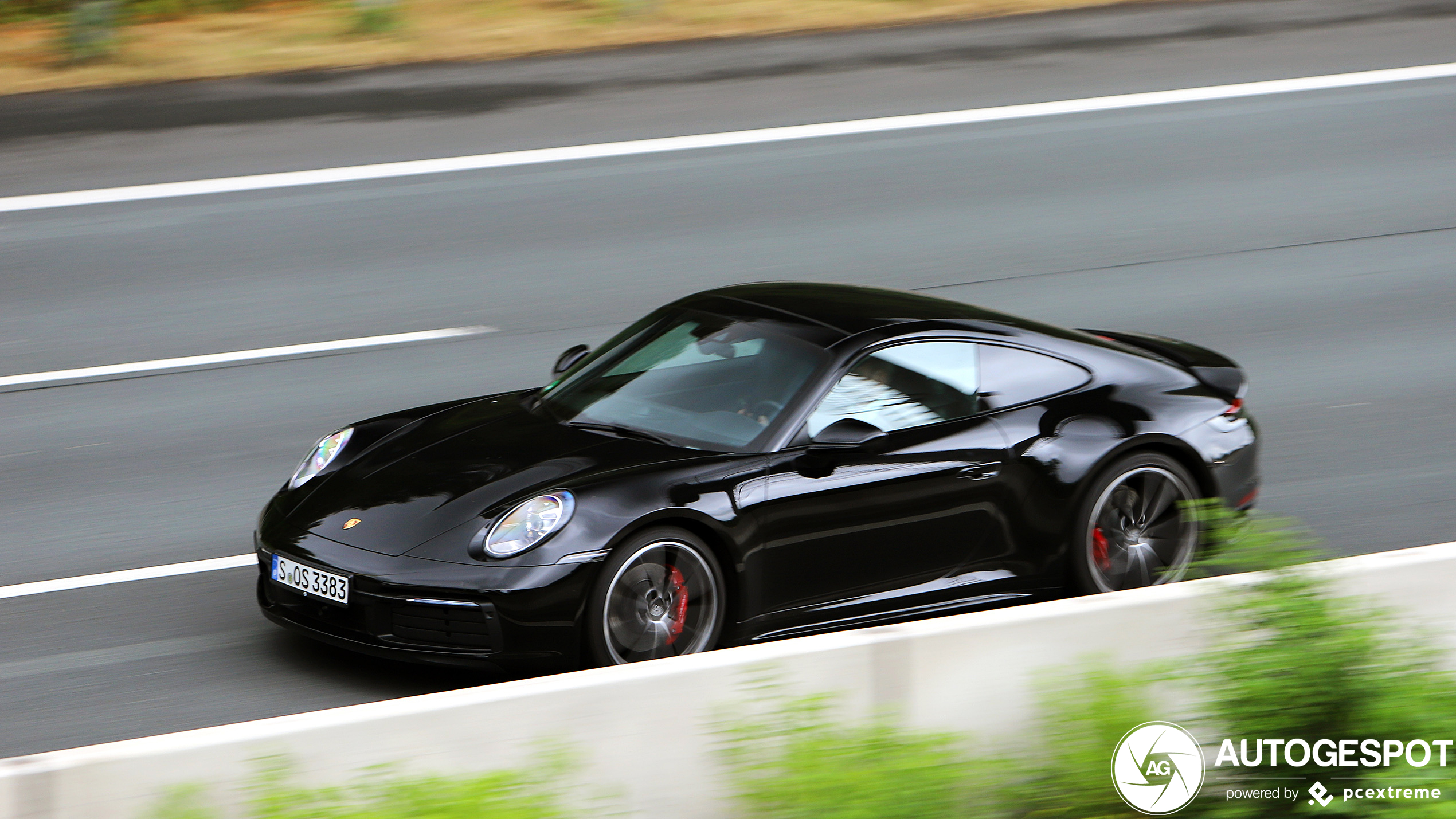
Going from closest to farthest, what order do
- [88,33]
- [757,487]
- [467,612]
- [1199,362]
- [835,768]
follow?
[835,768] → [467,612] → [757,487] → [1199,362] → [88,33]

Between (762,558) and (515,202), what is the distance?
6650mm

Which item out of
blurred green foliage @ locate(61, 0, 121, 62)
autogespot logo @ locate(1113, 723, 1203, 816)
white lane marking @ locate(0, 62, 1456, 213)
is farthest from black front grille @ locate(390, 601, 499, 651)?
blurred green foliage @ locate(61, 0, 121, 62)

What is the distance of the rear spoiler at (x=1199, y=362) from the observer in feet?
23.8

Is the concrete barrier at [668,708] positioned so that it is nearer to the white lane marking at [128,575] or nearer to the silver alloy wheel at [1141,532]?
the silver alloy wheel at [1141,532]

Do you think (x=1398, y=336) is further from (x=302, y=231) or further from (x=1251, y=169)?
(x=302, y=231)

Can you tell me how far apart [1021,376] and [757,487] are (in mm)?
1382

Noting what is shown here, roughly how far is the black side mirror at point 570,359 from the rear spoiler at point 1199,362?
7.70ft

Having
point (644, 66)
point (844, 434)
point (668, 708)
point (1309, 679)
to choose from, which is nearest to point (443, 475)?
point (844, 434)

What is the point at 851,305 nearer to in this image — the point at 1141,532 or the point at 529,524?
the point at 1141,532

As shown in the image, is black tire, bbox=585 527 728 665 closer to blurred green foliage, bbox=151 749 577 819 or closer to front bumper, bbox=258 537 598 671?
front bumper, bbox=258 537 598 671

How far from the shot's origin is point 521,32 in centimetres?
1539

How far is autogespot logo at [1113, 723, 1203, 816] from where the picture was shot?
4648 millimetres

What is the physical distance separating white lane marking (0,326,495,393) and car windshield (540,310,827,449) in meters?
3.28

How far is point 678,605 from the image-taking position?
235 inches
